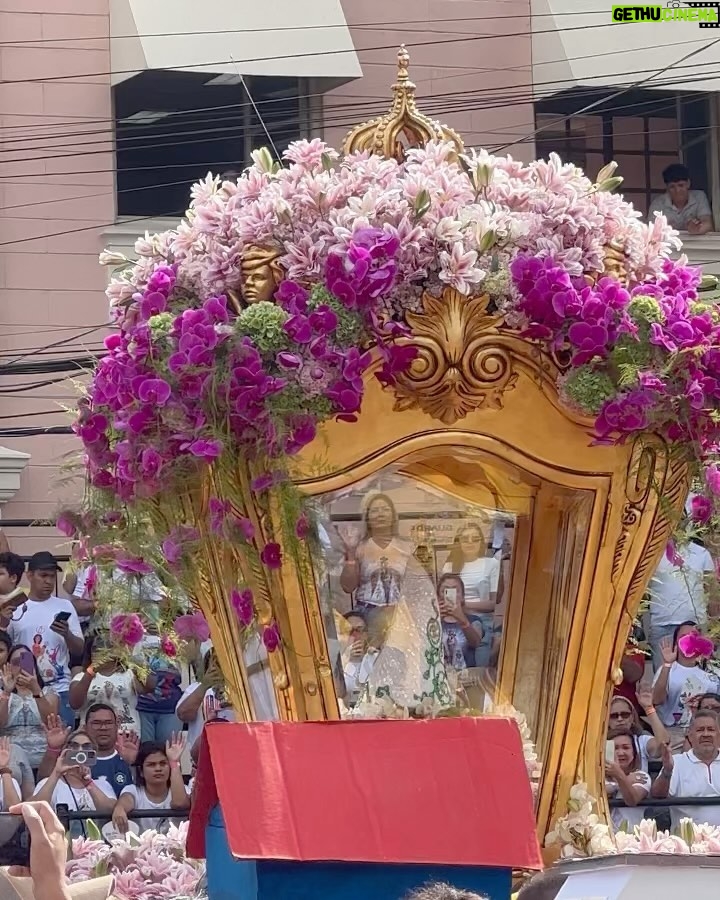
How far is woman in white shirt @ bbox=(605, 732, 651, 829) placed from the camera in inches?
240

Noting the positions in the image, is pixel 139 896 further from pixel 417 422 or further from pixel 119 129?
pixel 119 129

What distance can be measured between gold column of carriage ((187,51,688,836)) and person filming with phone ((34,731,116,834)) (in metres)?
3.05

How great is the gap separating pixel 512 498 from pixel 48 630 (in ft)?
14.2

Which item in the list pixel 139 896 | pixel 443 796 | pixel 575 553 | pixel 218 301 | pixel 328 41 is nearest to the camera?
pixel 443 796

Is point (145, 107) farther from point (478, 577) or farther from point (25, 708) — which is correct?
point (478, 577)

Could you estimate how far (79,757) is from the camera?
23.2 ft

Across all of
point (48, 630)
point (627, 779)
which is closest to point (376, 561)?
point (627, 779)

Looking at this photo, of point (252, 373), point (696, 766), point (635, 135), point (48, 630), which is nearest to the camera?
point (252, 373)

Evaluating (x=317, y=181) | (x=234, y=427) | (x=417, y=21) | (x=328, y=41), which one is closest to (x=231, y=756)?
(x=234, y=427)

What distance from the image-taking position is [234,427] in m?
3.74

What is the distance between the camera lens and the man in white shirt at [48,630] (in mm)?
7824

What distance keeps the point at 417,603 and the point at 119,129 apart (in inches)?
344

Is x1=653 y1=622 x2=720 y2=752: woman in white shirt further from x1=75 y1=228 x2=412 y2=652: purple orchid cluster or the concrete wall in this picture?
the concrete wall

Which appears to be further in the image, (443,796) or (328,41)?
(328,41)
